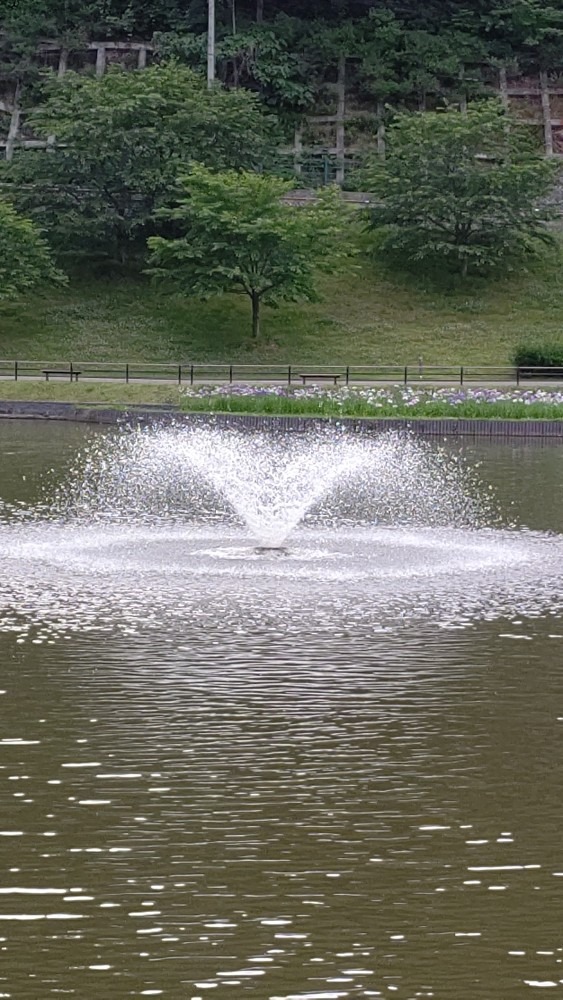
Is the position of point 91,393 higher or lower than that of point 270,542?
higher

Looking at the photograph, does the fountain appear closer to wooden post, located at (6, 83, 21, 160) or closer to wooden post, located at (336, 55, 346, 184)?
wooden post, located at (336, 55, 346, 184)

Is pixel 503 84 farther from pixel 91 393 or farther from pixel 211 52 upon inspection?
pixel 91 393

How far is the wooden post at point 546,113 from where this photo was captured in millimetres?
70562

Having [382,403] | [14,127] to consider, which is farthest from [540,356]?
[14,127]

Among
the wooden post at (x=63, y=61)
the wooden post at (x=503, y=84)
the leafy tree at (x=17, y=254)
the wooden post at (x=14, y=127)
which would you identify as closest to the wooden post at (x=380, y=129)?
the wooden post at (x=503, y=84)

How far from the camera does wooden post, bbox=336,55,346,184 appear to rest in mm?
68812

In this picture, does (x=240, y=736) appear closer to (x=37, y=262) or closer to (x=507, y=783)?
(x=507, y=783)

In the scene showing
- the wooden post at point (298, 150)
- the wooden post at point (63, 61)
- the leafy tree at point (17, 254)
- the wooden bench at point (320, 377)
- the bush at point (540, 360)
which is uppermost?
the wooden post at point (63, 61)

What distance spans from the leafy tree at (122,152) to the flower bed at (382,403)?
781 inches

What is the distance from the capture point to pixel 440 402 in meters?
40.4

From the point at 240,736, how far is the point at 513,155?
53.2 m

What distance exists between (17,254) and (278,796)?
47.8 m

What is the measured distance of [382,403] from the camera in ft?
133

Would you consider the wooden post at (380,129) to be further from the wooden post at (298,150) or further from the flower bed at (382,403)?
the flower bed at (382,403)
